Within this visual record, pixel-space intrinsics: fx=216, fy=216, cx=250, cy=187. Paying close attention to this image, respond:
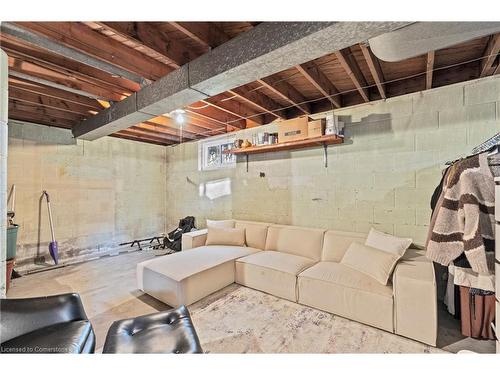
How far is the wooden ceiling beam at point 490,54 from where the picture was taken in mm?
1624

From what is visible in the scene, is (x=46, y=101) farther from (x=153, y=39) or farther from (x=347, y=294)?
(x=347, y=294)

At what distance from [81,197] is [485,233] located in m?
5.38

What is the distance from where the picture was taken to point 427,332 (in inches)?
65.7

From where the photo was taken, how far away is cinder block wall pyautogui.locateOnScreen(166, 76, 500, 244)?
87.1 inches

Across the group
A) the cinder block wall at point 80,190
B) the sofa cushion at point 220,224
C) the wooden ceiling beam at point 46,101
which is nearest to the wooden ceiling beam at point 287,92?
the sofa cushion at point 220,224

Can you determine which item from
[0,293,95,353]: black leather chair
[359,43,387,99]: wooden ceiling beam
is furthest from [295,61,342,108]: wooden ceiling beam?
[0,293,95,353]: black leather chair

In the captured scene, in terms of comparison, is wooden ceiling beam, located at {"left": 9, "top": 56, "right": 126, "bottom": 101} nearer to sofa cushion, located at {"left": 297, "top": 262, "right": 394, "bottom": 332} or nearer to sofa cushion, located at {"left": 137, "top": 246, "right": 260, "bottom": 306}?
sofa cushion, located at {"left": 137, "top": 246, "right": 260, "bottom": 306}

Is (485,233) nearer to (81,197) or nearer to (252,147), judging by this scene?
(252,147)

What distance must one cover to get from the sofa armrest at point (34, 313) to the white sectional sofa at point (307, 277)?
899 mm

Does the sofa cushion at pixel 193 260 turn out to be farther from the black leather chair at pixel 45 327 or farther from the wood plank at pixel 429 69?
the wood plank at pixel 429 69

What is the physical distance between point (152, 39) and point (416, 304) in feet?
9.64

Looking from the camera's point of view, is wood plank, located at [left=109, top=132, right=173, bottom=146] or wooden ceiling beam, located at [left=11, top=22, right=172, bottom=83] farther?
wood plank, located at [left=109, top=132, right=173, bottom=146]

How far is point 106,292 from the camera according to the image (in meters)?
2.61

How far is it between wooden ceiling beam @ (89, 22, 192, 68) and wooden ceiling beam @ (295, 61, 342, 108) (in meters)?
1.03
